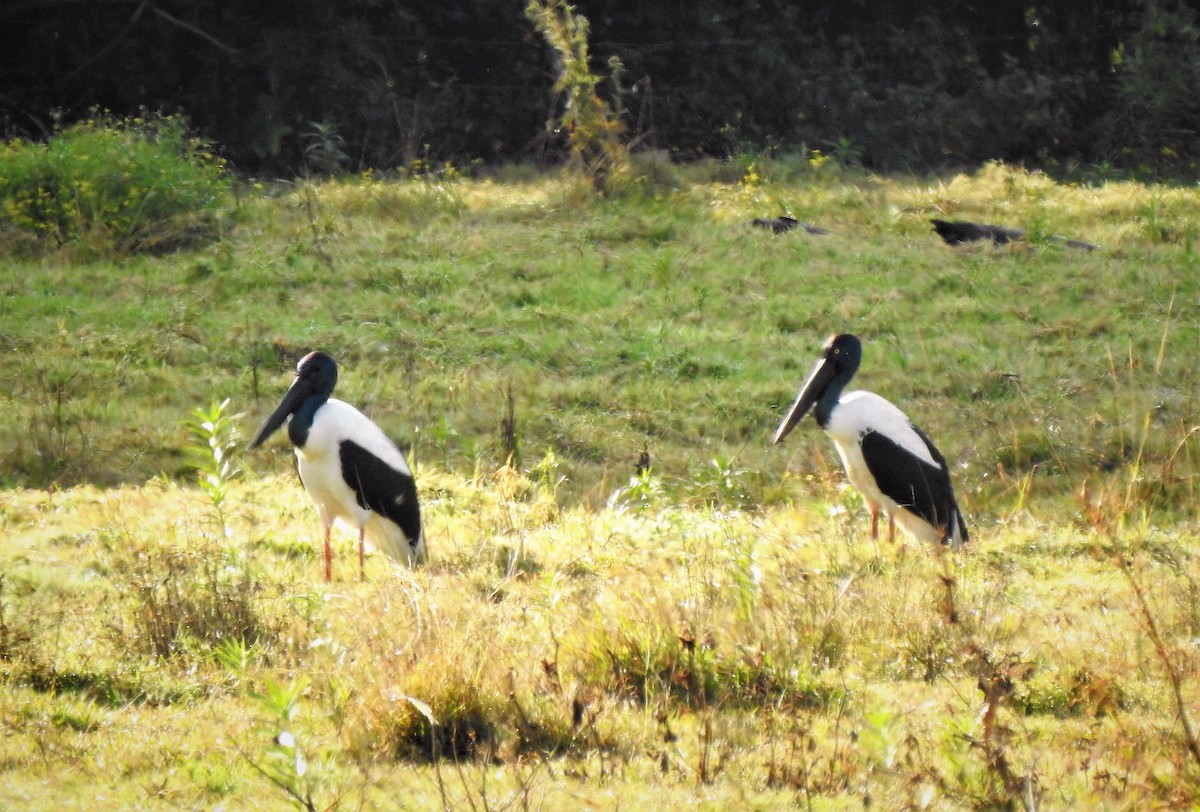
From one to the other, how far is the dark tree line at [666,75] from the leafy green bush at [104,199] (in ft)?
A: 18.2

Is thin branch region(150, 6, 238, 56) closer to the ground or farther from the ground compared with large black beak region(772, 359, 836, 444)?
farther from the ground

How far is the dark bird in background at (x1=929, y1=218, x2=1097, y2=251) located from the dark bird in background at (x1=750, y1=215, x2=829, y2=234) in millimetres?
913

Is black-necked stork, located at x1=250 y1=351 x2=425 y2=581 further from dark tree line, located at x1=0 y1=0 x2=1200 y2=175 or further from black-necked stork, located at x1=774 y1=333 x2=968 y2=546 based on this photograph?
dark tree line, located at x1=0 y1=0 x2=1200 y2=175

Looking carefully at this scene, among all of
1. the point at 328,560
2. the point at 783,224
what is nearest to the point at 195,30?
the point at 783,224

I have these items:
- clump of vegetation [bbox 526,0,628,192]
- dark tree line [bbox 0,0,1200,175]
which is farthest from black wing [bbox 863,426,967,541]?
dark tree line [bbox 0,0,1200,175]

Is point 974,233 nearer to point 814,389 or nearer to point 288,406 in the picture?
point 814,389

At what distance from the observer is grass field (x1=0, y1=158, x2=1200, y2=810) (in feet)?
12.1

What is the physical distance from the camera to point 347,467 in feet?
20.2

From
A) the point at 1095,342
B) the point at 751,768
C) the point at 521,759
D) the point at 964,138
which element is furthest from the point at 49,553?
the point at 964,138

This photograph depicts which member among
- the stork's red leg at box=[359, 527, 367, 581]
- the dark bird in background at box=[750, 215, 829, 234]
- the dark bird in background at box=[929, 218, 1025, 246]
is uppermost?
the dark bird in background at box=[929, 218, 1025, 246]

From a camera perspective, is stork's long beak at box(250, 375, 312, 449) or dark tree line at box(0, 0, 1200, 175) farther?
dark tree line at box(0, 0, 1200, 175)

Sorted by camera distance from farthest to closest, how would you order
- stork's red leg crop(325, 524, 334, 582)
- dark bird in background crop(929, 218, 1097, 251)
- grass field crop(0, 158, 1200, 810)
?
dark bird in background crop(929, 218, 1097, 251) < stork's red leg crop(325, 524, 334, 582) < grass field crop(0, 158, 1200, 810)

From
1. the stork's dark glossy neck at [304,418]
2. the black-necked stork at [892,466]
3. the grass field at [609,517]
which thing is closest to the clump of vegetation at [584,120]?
the grass field at [609,517]

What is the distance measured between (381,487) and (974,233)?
7341 mm
